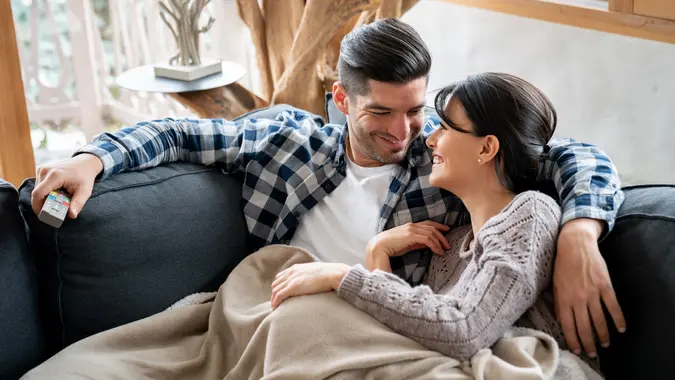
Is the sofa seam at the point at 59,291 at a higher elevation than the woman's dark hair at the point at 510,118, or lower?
lower

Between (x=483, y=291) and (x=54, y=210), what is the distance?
2.75 feet

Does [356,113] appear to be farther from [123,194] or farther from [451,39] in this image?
[451,39]

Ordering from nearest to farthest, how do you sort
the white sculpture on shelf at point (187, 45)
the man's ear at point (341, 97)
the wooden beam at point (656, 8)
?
the man's ear at point (341, 97) < the wooden beam at point (656, 8) < the white sculpture on shelf at point (187, 45)

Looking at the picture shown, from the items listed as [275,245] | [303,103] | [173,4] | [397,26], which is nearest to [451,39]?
[303,103]

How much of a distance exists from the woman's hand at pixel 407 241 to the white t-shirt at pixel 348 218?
105 millimetres

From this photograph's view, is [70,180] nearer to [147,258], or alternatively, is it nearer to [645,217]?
[147,258]

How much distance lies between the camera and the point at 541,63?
2.52 m

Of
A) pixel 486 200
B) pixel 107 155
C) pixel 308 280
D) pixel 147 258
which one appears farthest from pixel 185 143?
pixel 486 200

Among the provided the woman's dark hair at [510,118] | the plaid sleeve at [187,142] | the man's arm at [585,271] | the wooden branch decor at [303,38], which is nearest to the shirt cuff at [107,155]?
the plaid sleeve at [187,142]

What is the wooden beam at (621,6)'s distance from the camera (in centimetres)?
209

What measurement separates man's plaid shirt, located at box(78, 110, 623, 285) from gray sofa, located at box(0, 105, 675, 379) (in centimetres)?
5

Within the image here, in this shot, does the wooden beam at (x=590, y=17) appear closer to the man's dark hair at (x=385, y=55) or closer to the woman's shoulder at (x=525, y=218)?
the man's dark hair at (x=385, y=55)

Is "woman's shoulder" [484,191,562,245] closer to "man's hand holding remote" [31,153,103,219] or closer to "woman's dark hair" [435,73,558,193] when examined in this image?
"woman's dark hair" [435,73,558,193]

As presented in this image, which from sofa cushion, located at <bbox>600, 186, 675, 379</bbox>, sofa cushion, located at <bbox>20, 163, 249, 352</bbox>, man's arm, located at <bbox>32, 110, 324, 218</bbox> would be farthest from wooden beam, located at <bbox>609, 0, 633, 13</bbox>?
sofa cushion, located at <bbox>20, 163, 249, 352</bbox>
